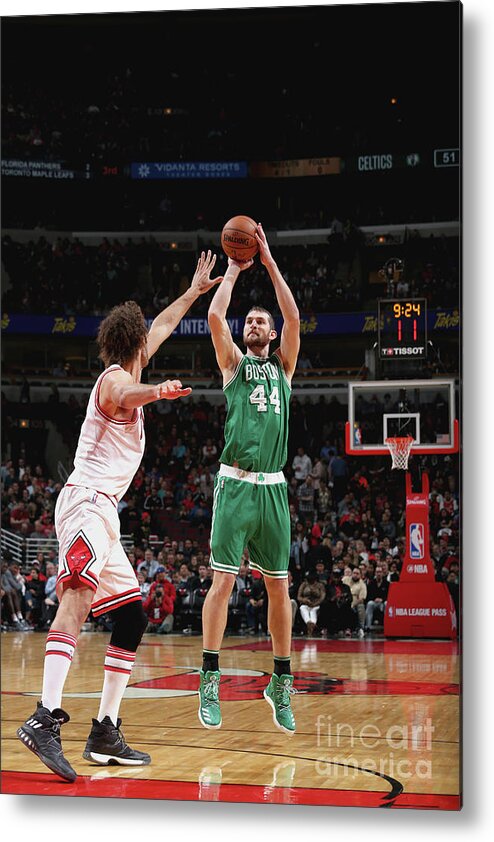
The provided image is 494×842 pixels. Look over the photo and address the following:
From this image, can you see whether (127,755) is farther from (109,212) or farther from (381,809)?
(109,212)

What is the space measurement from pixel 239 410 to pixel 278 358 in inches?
15.0

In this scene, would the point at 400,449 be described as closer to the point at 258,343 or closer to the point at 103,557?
the point at 258,343

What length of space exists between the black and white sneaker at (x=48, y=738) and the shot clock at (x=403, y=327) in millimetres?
2802

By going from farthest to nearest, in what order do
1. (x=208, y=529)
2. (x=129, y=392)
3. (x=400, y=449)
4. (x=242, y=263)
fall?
(x=208, y=529) < (x=400, y=449) < (x=242, y=263) < (x=129, y=392)

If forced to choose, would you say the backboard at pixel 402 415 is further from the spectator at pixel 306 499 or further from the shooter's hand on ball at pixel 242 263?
the shooter's hand on ball at pixel 242 263

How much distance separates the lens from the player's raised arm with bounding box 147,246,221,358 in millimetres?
6000

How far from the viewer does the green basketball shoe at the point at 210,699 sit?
19.2ft

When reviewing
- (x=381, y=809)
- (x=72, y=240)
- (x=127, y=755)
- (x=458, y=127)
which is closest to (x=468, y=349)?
(x=458, y=127)

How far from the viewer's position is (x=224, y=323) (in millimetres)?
5891

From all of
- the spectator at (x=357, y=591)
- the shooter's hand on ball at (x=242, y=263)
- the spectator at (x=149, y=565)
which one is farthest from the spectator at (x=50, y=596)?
the shooter's hand on ball at (x=242, y=263)

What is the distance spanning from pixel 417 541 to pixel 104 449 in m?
2.42

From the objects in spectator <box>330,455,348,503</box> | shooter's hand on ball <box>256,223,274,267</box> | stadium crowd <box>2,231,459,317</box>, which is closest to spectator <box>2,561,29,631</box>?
stadium crowd <box>2,231,459,317</box>

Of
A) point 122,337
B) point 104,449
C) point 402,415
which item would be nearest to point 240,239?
point 122,337

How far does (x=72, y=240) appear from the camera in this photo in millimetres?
7629
